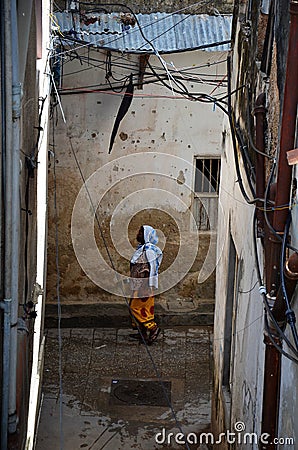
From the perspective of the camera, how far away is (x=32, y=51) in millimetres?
7270

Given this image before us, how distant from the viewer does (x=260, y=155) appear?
5641mm

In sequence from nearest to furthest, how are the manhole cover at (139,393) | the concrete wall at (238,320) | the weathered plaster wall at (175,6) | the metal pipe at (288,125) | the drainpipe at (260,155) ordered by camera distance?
the metal pipe at (288,125)
the drainpipe at (260,155)
the concrete wall at (238,320)
the manhole cover at (139,393)
the weathered plaster wall at (175,6)

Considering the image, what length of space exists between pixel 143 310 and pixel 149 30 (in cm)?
428

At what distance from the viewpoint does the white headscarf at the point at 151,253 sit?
12.6m

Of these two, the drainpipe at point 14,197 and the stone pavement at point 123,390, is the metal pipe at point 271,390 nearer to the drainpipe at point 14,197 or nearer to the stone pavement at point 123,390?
the drainpipe at point 14,197

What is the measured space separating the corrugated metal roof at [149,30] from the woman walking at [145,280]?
2925 millimetres

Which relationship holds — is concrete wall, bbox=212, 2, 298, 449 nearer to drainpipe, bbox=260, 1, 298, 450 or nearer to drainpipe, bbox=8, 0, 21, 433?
drainpipe, bbox=260, 1, 298, 450

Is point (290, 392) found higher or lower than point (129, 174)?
lower

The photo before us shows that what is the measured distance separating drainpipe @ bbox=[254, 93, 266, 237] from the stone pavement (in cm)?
367

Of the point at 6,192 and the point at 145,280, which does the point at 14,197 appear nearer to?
the point at 6,192

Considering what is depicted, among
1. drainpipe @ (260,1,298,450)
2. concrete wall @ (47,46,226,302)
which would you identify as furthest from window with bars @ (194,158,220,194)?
drainpipe @ (260,1,298,450)

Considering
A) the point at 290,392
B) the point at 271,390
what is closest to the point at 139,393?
the point at 271,390

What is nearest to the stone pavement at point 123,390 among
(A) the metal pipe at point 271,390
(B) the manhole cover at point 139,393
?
(B) the manhole cover at point 139,393

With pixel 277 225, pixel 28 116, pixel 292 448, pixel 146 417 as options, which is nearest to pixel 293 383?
pixel 292 448
